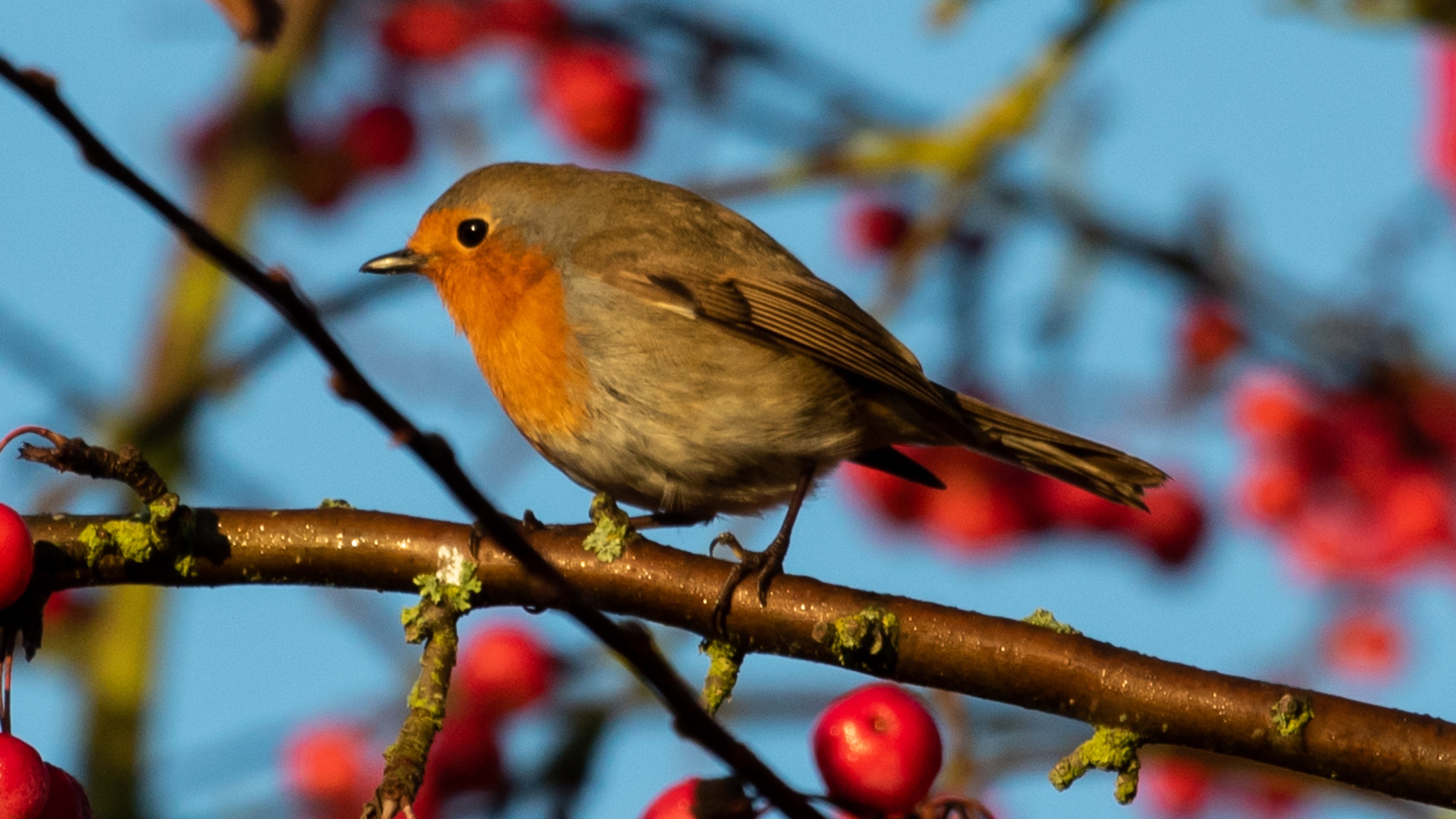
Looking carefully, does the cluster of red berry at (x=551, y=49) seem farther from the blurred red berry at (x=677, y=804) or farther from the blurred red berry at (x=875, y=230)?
the blurred red berry at (x=677, y=804)

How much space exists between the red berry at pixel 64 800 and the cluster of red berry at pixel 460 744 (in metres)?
0.69

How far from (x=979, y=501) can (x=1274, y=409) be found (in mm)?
1093

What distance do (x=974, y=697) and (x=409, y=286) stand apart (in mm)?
1906

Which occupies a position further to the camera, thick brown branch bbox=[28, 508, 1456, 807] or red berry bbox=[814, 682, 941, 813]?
thick brown branch bbox=[28, 508, 1456, 807]

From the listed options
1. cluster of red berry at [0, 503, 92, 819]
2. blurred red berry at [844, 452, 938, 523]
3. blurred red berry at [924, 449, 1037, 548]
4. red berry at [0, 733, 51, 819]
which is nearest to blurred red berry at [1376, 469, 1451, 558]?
blurred red berry at [924, 449, 1037, 548]

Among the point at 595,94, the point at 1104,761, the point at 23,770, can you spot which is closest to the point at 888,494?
the point at 595,94

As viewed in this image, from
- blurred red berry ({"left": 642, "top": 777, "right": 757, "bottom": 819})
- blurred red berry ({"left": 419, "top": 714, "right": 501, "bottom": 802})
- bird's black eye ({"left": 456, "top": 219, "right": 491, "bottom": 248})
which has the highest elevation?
bird's black eye ({"left": 456, "top": 219, "right": 491, "bottom": 248})

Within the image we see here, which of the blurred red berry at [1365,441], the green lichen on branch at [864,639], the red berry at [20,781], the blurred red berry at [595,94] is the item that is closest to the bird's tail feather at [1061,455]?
the green lichen on branch at [864,639]

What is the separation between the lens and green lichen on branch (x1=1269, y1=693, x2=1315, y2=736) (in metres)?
2.50

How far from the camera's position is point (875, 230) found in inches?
223

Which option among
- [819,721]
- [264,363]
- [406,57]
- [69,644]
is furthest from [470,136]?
[819,721]

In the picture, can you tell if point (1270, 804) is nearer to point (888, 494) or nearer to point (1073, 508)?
point (1073, 508)

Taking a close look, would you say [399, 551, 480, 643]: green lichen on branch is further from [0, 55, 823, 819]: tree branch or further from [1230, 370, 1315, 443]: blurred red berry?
[1230, 370, 1315, 443]: blurred red berry

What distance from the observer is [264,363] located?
4.07 metres
